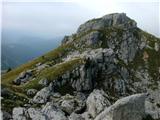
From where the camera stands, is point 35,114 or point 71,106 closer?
point 35,114

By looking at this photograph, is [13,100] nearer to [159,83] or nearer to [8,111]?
[8,111]

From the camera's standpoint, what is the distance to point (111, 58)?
569 feet

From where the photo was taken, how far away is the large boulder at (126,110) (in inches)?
2916

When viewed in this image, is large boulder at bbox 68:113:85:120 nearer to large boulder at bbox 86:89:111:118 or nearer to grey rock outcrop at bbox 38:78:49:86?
large boulder at bbox 86:89:111:118

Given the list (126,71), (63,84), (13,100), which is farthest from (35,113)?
(126,71)

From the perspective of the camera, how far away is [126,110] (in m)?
75.9

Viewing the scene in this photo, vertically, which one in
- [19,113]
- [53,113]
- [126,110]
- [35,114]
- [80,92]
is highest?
[126,110]

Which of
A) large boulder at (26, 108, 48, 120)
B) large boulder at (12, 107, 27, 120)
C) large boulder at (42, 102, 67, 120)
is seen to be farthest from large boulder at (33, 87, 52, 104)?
large boulder at (12, 107, 27, 120)

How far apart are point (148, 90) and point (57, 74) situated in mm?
61262

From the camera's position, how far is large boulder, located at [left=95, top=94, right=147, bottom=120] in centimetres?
7406

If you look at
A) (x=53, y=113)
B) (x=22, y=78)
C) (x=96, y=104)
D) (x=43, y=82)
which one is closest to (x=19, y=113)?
(x=53, y=113)

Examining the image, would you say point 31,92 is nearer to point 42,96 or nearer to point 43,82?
point 42,96

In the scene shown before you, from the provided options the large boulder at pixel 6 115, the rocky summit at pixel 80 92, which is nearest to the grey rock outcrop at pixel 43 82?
the rocky summit at pixel 80 92

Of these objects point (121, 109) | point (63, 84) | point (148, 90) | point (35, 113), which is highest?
point (121, 109)
